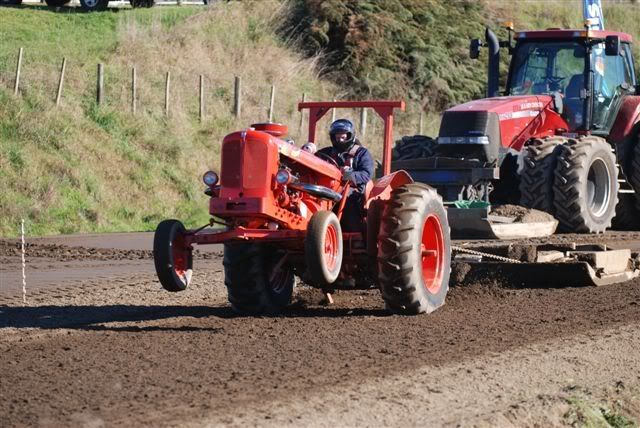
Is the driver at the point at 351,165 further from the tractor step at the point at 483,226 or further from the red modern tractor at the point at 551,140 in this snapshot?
the red modern tractor at the point at 551,140

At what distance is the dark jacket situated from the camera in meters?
10.9

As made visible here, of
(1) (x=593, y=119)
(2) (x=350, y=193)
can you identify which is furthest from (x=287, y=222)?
(1) (x=593, y=119)

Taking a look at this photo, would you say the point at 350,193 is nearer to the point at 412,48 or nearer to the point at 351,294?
the point at 351,294

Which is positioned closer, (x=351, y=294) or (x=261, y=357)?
(x=261, y=357)

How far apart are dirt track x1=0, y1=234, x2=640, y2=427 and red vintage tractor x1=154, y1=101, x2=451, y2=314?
31 centimetres

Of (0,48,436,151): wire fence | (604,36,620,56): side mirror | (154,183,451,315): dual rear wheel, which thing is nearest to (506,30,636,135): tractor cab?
(604,36,620,56): side mirror

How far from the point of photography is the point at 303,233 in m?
10.1

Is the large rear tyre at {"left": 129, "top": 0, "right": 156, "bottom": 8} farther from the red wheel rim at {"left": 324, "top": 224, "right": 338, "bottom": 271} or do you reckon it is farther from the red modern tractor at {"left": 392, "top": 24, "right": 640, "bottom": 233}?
the red wheel rim at {"left": 324, "top": 224, "right": 338, "bottom": 271}

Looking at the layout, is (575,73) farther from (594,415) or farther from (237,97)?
(237,97)

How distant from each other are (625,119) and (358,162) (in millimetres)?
9672

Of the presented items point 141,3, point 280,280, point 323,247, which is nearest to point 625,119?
point 280,280

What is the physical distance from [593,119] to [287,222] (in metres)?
10.2

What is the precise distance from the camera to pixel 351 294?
12664 millimetres

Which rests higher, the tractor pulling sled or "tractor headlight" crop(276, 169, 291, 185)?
"tractor headlight" crop(276, 169, 291, 185)
